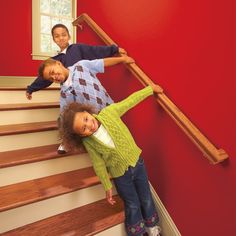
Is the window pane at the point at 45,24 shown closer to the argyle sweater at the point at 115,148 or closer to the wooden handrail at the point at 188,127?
the wooden handrail at the point at 188,127

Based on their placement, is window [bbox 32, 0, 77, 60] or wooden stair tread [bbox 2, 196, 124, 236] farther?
window [bbox 32, 0, 77, 60]

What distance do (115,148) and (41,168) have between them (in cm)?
56

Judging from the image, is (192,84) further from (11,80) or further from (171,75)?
(11,80)

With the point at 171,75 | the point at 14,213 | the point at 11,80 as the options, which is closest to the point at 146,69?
the point at 171,75

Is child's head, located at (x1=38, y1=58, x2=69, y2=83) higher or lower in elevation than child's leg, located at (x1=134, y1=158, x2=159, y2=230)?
higher

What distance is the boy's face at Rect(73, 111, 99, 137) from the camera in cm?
144

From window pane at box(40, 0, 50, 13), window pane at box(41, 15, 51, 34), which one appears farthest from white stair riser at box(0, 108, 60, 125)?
window pane at box(40, 0, 50, 13)

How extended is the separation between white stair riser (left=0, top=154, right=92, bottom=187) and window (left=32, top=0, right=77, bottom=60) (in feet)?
9.20

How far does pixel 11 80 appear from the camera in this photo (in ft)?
12.8

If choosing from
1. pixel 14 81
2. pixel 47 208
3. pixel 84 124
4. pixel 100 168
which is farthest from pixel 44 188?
pixel 14 81

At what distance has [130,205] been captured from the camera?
1641mm

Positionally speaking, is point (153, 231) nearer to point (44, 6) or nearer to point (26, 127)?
point (26, 127)

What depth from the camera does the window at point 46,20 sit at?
4145mm

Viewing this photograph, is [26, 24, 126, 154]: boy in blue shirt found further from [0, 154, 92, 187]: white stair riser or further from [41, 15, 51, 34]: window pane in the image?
[41, 15, 51, 34]: window pane
